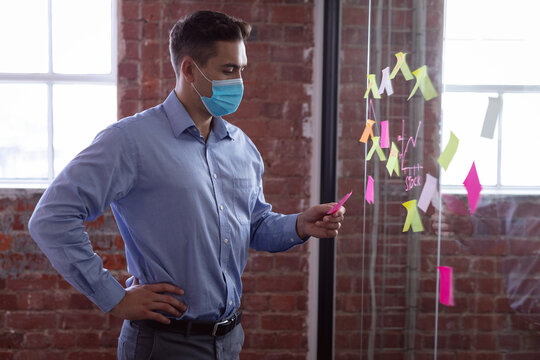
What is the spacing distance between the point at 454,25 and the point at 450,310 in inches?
18.5

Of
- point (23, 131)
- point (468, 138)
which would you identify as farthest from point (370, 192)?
point (23, 131)

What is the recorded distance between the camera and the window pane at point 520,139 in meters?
0.58

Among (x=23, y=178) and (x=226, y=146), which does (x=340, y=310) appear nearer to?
(x=226, y=146)

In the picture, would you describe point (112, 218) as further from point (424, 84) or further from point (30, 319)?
point (424, 84)

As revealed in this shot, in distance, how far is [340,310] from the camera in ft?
6.43

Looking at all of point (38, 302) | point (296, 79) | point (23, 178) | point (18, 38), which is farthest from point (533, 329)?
point (18, 38)

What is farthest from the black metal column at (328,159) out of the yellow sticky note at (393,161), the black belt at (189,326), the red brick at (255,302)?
the black belt at (189,326)

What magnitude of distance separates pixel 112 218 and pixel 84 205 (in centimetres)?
107

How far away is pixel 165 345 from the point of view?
1235mm

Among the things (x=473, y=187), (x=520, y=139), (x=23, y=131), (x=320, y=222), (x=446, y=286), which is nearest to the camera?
(x=520, y=139)

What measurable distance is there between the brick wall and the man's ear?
0.80 m

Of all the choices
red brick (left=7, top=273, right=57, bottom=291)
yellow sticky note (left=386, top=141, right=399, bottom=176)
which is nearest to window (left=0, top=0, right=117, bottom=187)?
red brick (left=7, top=273, right=57, bottom=291)

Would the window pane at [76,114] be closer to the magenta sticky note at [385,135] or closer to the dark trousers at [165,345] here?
the dark trousers at [165,345]

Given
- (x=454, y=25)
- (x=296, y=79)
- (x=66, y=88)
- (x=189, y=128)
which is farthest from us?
(x=66, y=88)
